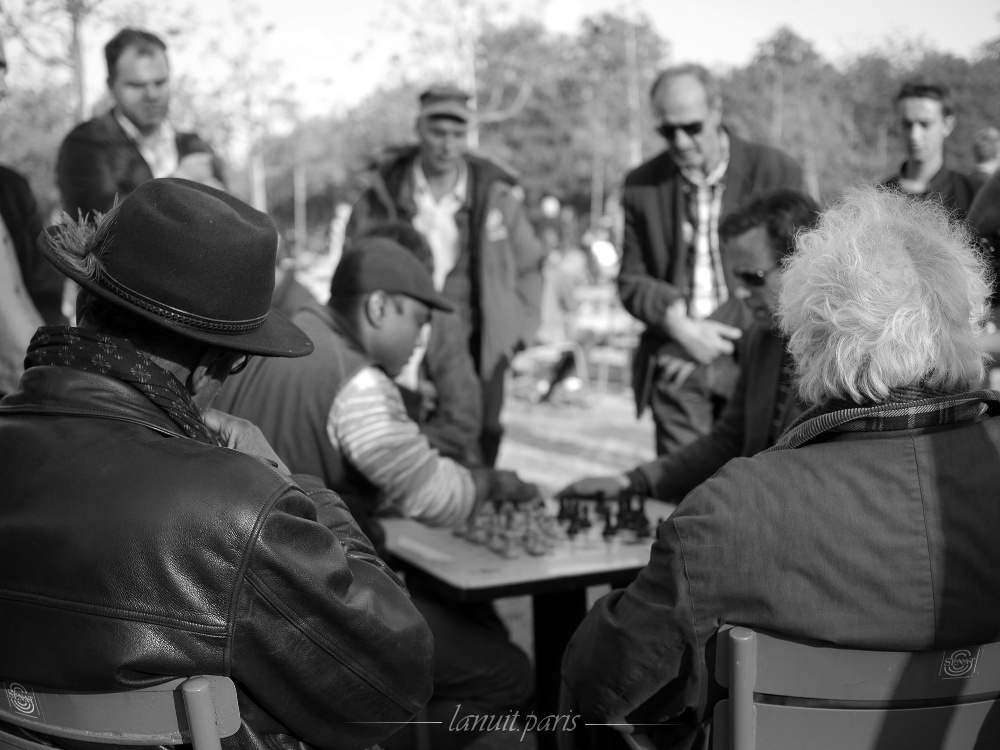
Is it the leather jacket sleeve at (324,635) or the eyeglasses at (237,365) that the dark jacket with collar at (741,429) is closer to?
the leather jacket sleeve at (324,635)

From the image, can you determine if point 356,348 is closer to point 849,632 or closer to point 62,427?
point 62,427

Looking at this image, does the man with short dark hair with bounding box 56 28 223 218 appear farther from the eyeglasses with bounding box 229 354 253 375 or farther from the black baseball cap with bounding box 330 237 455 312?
the eyeglasses with bounding box 229 354 253 375

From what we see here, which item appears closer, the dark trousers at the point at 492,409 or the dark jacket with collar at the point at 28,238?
the dark jacket with collar at the point at 28,238

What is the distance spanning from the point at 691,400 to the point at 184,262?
3151mm

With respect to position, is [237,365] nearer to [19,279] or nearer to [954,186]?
[19,279]

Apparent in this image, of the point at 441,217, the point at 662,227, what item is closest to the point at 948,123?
the point at 662,227

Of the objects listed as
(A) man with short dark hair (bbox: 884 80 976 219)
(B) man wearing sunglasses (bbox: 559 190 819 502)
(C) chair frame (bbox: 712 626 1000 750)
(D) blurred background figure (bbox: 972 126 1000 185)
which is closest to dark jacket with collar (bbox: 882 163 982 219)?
(A) man with short dark hair (bbox: 884 80 976 219)

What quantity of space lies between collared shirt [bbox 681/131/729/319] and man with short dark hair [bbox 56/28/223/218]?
228cm

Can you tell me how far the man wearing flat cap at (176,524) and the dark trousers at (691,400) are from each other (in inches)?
107

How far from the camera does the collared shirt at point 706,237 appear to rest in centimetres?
457

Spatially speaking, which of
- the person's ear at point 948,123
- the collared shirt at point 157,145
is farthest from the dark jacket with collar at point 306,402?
the person's ear at point 948,123

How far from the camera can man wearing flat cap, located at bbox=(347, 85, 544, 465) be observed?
18.1 ft

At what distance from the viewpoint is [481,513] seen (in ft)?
10.3

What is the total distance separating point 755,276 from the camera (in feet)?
10.9
